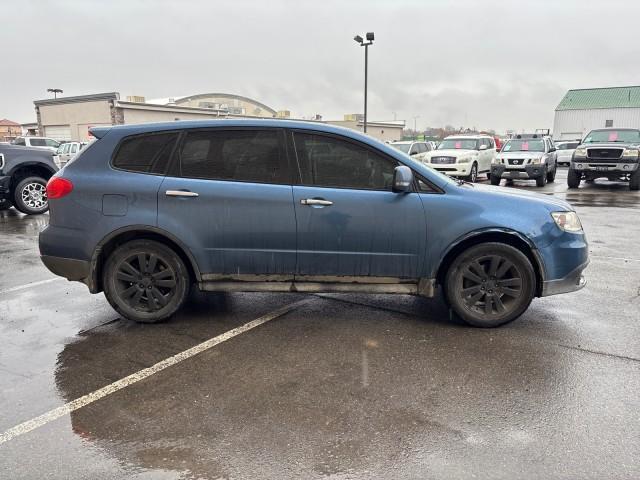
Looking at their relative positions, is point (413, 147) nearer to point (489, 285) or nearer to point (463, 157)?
point (463, 157)

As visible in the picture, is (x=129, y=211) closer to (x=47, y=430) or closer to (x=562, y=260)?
(x=47, y=430)

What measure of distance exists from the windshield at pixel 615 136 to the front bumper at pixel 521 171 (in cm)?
173

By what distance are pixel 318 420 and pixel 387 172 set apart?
222 cm

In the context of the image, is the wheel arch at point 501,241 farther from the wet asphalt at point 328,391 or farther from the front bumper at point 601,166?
the front bumper at point 601,166

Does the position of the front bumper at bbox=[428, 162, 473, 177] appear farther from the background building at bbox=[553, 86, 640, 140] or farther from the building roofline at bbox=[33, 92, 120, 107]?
the background building at bbox=[553, 86, 640, 140]

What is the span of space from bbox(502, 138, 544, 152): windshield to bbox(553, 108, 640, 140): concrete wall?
140ft

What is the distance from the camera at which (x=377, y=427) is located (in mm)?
2938

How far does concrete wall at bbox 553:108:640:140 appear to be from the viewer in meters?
54.7

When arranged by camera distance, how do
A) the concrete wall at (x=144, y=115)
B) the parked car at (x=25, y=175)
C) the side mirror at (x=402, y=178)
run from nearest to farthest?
the side mirror at (x=402, y=178) < the parked car at (x=25, y=175) < the concrete wall at (x=144, y=115)

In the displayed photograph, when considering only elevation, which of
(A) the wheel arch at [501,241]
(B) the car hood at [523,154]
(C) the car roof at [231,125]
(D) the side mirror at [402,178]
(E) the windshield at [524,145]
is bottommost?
(A) the wheel arch at [501,241]

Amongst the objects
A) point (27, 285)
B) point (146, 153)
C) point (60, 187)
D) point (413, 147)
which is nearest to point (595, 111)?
point (413, 147)

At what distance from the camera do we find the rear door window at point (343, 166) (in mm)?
4348

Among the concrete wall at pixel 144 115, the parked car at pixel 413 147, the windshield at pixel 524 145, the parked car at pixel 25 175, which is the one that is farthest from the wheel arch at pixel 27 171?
the concrete wall at pixel 144 115

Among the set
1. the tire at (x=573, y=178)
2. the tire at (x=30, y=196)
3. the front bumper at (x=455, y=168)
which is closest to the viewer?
the tire at (x=30, y=196)
